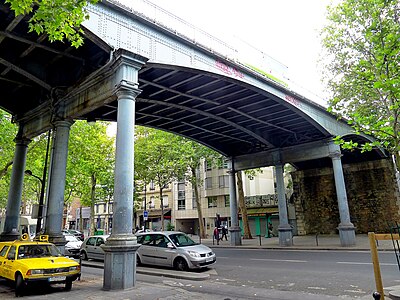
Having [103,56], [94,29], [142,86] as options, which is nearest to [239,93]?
[142,86]

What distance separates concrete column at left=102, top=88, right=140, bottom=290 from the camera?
8.51 meters

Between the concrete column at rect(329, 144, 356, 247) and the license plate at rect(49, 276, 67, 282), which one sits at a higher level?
the concrete column at rect(329, 144, 356, 247)

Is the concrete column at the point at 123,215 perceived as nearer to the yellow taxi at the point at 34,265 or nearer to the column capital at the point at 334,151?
the yellow taxi at the point at 34,265

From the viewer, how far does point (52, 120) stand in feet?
42.4

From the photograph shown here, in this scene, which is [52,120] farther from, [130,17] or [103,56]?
[130,17]

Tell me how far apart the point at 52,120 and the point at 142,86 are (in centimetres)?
444

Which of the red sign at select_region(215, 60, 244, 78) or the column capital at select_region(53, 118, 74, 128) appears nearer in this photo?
the column capital at select_region(53, 118, 74, 128)

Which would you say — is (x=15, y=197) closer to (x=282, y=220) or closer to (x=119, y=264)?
(x=119, y=264)

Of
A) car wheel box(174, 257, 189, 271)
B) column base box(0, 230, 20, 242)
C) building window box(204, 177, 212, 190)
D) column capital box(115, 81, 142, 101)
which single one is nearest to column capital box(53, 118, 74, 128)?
column capital box(115, 81, 142, 101)

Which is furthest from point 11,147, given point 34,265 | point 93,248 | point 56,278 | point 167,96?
point 56,278

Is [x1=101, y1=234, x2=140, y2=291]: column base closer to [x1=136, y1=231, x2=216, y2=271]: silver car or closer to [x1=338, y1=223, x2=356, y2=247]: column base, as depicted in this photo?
[x1=136, y1=231, x2=216, y2=271]: silver car

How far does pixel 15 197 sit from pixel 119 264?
9120 millimetres

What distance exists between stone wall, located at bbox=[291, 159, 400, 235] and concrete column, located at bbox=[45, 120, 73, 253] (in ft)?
87.1

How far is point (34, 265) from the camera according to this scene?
8.38 meters
